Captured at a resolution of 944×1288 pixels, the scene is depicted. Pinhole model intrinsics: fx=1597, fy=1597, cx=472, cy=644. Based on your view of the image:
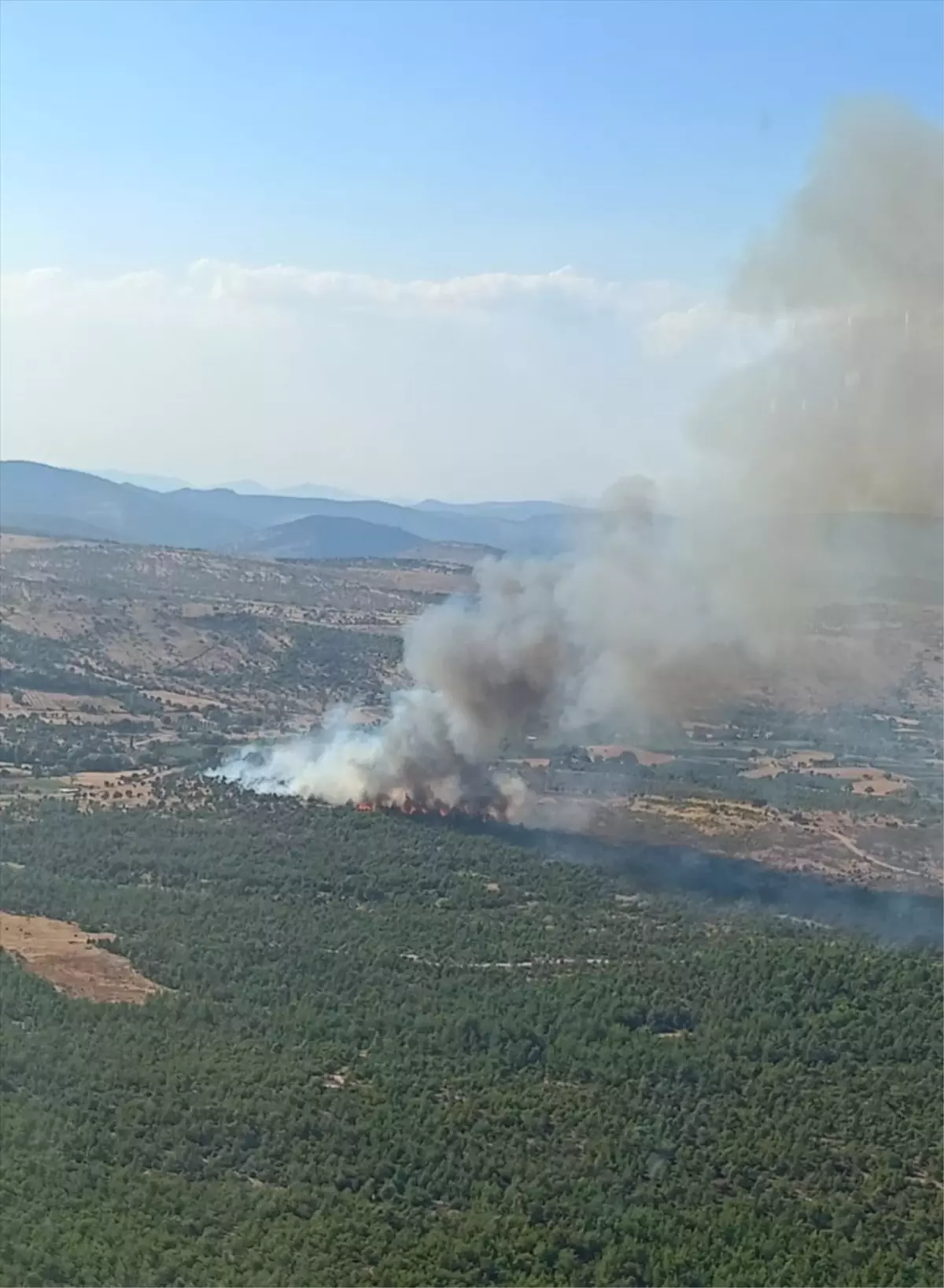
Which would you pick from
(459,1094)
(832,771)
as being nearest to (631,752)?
(832,771)

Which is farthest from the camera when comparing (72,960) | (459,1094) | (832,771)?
(832,771)

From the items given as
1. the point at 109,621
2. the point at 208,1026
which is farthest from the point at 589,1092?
the point at 109,621

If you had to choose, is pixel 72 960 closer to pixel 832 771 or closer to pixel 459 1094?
pixel 459 1094

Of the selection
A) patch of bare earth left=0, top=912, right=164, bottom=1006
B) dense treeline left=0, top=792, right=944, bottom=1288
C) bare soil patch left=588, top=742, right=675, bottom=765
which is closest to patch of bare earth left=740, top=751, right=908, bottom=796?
bare soil patch left=588, top=742, right=675, bottom=765

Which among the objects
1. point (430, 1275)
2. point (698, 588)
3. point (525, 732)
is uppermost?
point (698, 588)

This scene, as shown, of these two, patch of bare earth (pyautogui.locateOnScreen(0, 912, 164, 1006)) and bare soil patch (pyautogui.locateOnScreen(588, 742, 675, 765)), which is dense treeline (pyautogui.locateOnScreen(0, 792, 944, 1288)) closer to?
patch of bare earth (pyautogui.locateOnScreen(0, 912, 164, 1006))

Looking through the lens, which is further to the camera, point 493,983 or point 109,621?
point 109,621

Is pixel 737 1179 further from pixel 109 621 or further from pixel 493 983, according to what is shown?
pixel 109 621

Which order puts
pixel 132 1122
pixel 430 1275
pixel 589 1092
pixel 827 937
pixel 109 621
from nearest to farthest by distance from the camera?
pixel 430 1275 < pixel 132 1122 < pixel 589 1092 < pixel 827 937 < pixel 109 621
